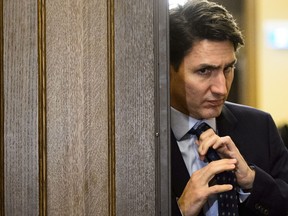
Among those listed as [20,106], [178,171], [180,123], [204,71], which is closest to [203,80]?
[204,71]

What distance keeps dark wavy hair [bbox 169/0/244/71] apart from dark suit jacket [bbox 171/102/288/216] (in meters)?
→ 0.25

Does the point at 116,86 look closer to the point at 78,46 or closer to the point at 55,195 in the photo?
the point at 78,46

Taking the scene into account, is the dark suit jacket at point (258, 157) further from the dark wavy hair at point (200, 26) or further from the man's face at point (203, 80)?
the dark wavy hair at point (200, 26)

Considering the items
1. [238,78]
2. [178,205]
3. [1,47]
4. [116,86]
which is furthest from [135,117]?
[238,78]

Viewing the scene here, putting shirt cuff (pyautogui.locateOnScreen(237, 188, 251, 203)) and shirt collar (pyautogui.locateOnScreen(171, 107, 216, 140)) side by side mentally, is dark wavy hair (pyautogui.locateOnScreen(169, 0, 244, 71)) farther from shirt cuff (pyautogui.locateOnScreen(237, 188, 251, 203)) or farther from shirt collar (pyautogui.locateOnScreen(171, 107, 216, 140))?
shirt cuff (pyautogui.locateOnScreen(237, 188, 251, 203))

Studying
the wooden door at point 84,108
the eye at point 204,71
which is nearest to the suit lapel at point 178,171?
the eye at point 204,71

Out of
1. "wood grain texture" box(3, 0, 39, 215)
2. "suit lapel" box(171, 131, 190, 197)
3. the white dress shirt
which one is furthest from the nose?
"wood grain texture" box(3, 0, 39, 215)

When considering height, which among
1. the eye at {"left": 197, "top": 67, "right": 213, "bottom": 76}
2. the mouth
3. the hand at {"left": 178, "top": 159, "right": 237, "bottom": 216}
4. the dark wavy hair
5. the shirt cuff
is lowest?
the shirt cuff

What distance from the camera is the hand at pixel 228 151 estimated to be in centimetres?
140

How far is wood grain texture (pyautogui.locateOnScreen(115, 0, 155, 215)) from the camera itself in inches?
38.8

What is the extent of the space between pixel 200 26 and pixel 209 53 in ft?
0.29

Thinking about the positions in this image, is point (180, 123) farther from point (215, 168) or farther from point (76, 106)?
point (76, 106)

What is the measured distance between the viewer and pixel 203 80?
1541mm

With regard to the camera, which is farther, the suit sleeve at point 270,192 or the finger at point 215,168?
the suit sleeve at point 270,192
